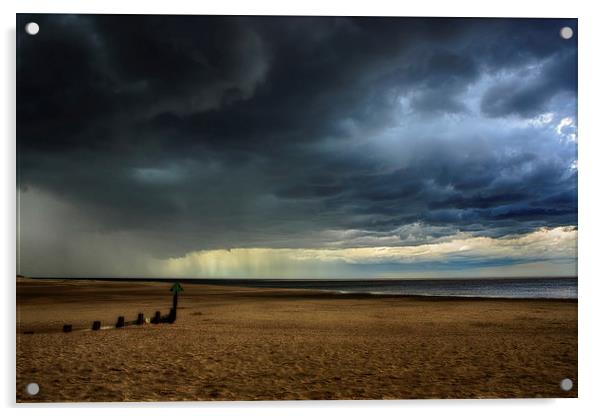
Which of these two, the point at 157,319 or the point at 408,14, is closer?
the point at 408,14

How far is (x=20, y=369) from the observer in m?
4.28

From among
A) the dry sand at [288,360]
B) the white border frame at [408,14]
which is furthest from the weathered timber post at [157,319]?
the white border frame at [408,14]

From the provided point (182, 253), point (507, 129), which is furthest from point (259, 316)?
point (507, 129)

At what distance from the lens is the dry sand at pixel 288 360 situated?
4.30m

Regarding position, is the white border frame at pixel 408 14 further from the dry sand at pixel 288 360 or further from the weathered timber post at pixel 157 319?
the weathered timber post at pixel 157 319

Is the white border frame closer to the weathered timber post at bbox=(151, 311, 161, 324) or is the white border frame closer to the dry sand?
the dry sand

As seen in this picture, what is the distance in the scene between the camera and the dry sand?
430 centimetres

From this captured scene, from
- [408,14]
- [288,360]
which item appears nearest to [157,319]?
[288,360]

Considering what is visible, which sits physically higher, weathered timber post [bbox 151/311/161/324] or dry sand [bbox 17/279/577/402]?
weathered timber post [bbox 151/311/161/324]

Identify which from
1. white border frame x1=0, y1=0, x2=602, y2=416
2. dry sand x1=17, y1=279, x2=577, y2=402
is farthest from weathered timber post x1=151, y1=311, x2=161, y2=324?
white border frame x1=0, y1=0, x2=602, y2=416

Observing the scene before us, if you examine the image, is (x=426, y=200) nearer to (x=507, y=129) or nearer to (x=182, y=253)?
(x=507, y=129)

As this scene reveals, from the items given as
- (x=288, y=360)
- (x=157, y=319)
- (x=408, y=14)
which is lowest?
(x=288, y=360)

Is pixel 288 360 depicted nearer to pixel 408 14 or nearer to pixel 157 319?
pixel 157 319

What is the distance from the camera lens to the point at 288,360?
15.8ft
